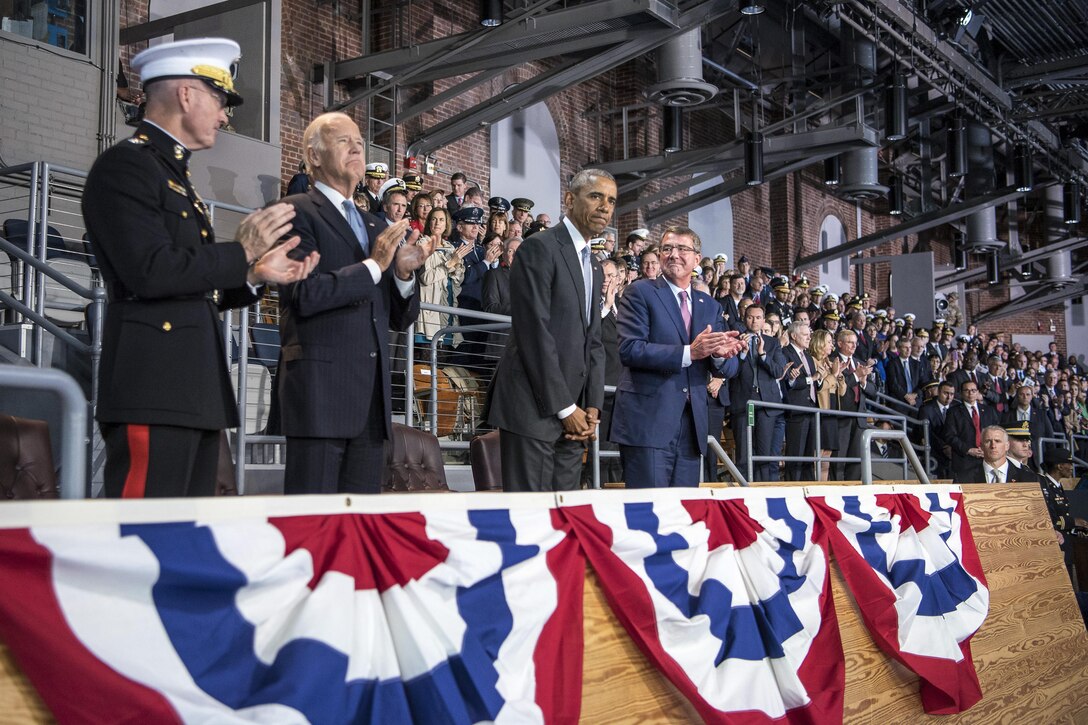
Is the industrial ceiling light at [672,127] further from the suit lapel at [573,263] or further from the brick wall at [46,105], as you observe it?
the suit lapel at [573,263]

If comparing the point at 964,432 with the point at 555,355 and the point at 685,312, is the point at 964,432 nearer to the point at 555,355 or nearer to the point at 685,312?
the point at 685,312

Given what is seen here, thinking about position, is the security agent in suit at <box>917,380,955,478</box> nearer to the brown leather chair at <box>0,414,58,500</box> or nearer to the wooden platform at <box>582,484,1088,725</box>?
the wooden platform at <box>582,484,1088,725</box>

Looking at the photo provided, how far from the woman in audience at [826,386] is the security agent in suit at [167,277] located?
7.75m

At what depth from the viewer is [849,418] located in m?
10.1

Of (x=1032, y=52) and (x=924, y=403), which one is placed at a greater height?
(x=1032, y=52)

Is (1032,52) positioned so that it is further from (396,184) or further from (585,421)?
(585,421)

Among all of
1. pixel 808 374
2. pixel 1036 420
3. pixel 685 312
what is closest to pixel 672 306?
pixel 685 312

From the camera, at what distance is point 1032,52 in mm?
17312

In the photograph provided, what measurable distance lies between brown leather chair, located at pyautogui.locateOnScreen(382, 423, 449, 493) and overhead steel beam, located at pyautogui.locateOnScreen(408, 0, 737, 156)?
677cm

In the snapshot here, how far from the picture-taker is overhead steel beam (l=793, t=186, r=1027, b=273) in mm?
17734

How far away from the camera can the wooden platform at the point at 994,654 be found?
2529 millimetres

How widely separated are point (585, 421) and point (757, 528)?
30.6 inches

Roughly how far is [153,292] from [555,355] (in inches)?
59.9

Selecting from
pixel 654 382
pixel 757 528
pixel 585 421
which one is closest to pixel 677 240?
pixel 654 382
